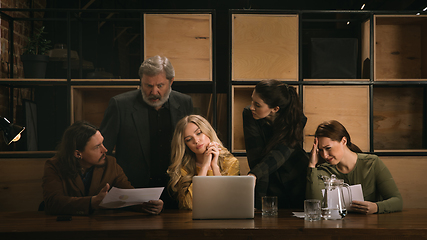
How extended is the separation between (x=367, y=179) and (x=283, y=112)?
702 mm

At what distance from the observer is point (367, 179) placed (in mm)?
2197

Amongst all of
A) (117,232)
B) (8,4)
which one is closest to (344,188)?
(117,232)

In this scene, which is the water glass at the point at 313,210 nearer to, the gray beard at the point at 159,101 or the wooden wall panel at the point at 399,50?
the gray beard at the point at 159,101

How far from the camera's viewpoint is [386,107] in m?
3.16

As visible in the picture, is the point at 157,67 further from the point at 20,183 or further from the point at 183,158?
the point at 20,183

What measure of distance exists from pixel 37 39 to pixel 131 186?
5.14ft

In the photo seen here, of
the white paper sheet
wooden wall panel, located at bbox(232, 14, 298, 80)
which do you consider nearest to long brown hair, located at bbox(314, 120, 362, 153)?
wooden wall panel, located at bbox(232, 14, 298, 80)

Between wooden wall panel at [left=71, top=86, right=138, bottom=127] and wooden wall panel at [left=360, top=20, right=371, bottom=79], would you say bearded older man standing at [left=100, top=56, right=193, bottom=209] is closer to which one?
wooden wall panel at [left=71, top=86, right=138, bottom=127]

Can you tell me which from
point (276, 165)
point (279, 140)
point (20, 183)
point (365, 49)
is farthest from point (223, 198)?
point (365, 49)

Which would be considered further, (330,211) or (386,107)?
(386,107)

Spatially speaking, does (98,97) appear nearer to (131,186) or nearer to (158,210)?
(131,186)

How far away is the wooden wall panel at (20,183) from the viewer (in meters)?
2.77

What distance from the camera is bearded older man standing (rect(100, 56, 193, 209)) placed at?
2643 mm

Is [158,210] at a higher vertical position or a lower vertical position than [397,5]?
lower
